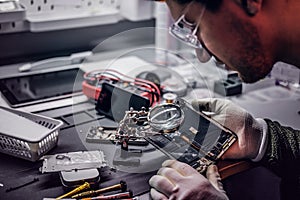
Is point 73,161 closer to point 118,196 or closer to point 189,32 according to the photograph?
point 118,196

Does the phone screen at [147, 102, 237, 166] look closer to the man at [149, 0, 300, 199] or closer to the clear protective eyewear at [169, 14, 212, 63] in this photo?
the man at [149, 0, 300, 199]

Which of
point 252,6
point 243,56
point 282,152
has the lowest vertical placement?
point 282,152

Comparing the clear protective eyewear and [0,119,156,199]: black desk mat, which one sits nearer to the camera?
[0,119,156,199]: black desk mat

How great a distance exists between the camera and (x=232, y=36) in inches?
39.3

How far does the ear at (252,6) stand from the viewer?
37.5 inches

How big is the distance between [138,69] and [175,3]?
401 mm

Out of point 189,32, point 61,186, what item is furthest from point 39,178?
point 189,32

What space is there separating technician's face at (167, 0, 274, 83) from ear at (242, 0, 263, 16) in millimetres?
11

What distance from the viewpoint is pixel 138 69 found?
4.62 feet

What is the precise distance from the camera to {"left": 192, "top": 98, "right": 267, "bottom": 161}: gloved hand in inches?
41.9

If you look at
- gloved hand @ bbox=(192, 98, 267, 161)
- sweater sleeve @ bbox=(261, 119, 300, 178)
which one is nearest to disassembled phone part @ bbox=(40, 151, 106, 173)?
gloved hand @ bbox=(192, 98, 267, 161)

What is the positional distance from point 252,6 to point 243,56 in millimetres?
117

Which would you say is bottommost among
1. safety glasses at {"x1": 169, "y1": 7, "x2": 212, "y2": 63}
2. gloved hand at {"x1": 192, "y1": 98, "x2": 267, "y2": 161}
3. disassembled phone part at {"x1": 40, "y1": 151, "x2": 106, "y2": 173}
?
disassembled phone part at {"x1": 40, "y1": 151, "x2": 106, "y2": 173}

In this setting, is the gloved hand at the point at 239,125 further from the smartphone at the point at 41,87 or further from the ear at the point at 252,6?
the smartphone at the point at 41,87
